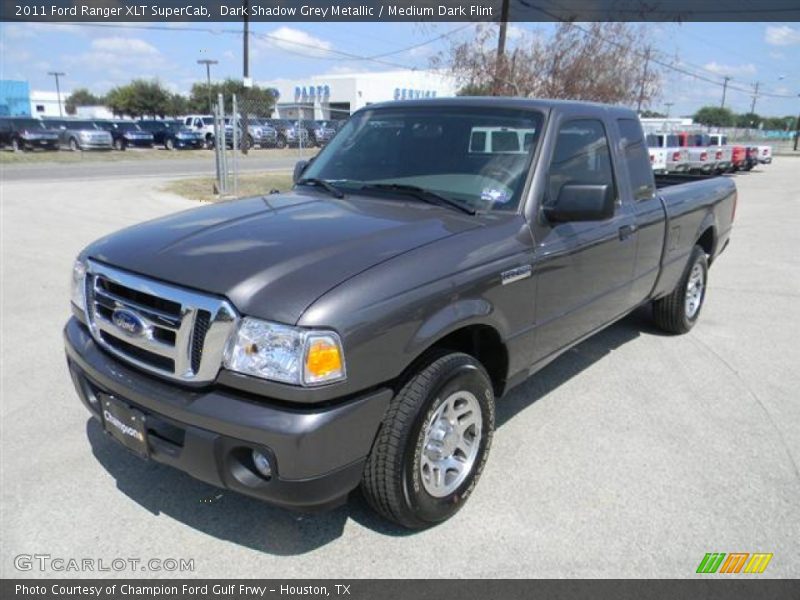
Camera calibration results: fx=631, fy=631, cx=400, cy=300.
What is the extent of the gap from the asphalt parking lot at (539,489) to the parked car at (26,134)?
1202 inches

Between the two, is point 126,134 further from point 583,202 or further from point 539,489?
point 539,489

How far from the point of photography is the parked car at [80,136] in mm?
32000

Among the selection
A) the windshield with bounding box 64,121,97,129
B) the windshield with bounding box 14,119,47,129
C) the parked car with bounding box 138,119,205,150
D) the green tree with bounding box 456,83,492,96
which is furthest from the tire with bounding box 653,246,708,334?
the parked car with bounding box 138,119,205,150

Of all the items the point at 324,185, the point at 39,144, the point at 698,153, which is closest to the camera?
the point at 324,185

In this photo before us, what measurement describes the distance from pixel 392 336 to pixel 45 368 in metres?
3.35

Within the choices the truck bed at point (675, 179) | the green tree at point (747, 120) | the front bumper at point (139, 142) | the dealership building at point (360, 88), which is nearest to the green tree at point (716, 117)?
the green tree at point (747, 120)

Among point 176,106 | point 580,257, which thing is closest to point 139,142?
point 176,106

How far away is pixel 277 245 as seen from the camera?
8.89 ft

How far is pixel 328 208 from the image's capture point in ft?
11.0

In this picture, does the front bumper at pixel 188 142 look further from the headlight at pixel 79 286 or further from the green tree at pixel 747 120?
the green tree at pixel 747 120

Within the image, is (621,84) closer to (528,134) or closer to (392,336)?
(528,134)

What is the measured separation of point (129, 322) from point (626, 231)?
121 inches

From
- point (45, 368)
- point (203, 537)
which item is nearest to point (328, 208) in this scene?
point (203, 537)

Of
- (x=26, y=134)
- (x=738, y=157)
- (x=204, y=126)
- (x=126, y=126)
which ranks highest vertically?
(x=204, y=126)
